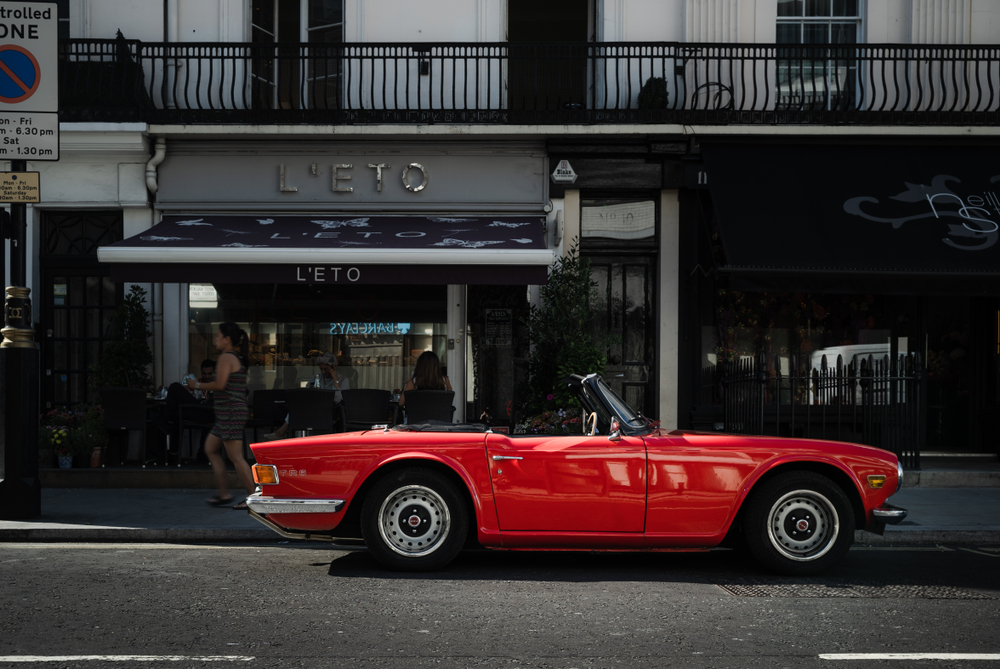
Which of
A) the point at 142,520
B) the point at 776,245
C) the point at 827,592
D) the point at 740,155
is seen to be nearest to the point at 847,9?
the point at 740,155

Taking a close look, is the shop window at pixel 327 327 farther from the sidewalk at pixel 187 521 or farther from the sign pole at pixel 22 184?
the sign pole at pixel 22 184

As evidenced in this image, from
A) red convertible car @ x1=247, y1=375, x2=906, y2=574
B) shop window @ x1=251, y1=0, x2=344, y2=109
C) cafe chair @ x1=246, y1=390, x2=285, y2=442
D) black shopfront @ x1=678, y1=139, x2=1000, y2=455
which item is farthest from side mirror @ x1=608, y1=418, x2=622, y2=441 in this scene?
shop window @ x1=251, y1=0, x2=344, y2=109

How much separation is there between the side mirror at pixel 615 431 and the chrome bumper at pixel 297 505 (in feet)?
6.14

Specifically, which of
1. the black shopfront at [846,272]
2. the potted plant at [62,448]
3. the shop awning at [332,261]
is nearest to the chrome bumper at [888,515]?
the black shopfront at [846,272]

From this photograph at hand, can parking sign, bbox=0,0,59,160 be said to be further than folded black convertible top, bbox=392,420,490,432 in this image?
Yes

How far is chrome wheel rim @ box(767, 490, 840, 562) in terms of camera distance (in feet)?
19.3

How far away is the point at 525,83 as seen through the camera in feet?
40.2

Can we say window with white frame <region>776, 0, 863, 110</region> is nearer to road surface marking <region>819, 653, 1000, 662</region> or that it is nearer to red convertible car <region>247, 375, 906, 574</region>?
red convertible car <region>247, 375, 906, 574</region>

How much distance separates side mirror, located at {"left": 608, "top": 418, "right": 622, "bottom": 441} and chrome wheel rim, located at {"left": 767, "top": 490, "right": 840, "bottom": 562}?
116cm

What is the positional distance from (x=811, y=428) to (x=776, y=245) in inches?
115

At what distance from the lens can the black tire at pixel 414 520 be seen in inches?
230

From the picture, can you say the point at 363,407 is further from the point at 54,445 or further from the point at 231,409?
the point at 54,445

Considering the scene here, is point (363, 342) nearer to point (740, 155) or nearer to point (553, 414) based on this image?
point (553, 414)

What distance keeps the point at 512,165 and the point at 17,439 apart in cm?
718
